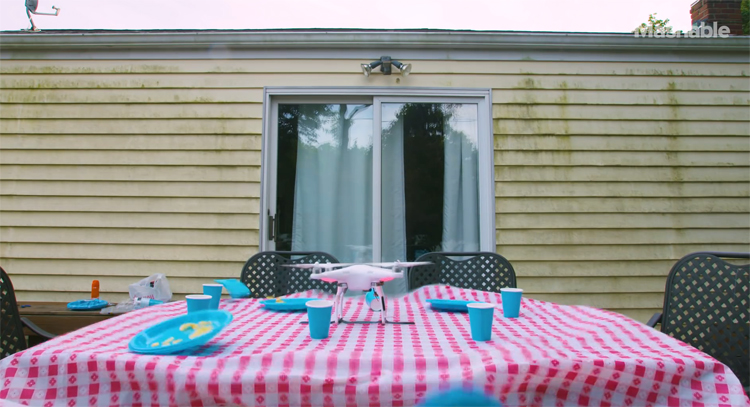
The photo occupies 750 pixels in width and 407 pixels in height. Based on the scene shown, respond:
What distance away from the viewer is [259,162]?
11.4 feet

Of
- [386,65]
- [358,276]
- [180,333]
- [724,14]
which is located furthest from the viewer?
[724,14]

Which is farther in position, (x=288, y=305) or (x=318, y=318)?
(x=288, y=305)

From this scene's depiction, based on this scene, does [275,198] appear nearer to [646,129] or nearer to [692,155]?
[646,129]

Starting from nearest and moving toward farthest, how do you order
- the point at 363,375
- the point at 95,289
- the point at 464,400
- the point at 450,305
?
the point at 464,400, the point at 363,375, the point at 450,305, the point at 95,289

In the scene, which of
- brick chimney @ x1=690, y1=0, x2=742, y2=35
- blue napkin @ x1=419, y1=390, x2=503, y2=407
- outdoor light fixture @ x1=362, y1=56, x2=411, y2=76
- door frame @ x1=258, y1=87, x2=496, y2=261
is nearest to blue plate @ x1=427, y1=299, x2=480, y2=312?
blue napkin @ x1=419, y1=390, x2=503, y2=407

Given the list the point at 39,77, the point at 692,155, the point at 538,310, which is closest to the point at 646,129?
the point at 692,155

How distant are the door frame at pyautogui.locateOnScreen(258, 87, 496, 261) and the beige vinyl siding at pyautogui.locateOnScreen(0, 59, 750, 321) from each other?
0.18 feet

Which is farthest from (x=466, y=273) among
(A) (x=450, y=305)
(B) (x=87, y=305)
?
(B) (x=87, y=305)

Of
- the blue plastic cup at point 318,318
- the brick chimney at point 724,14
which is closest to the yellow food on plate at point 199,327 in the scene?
the blue plastic cup at point 318,318

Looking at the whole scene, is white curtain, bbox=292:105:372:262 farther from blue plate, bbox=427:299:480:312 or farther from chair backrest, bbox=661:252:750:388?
chair backrest, bbox=661:252:750:388

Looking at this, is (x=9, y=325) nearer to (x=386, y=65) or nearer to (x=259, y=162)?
(x=259, y=162)

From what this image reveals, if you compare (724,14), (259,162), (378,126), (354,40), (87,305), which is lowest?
(87,305)

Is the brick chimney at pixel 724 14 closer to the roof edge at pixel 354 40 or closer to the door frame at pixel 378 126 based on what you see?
the roof edge at pixel 354 40

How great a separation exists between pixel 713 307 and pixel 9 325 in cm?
249
